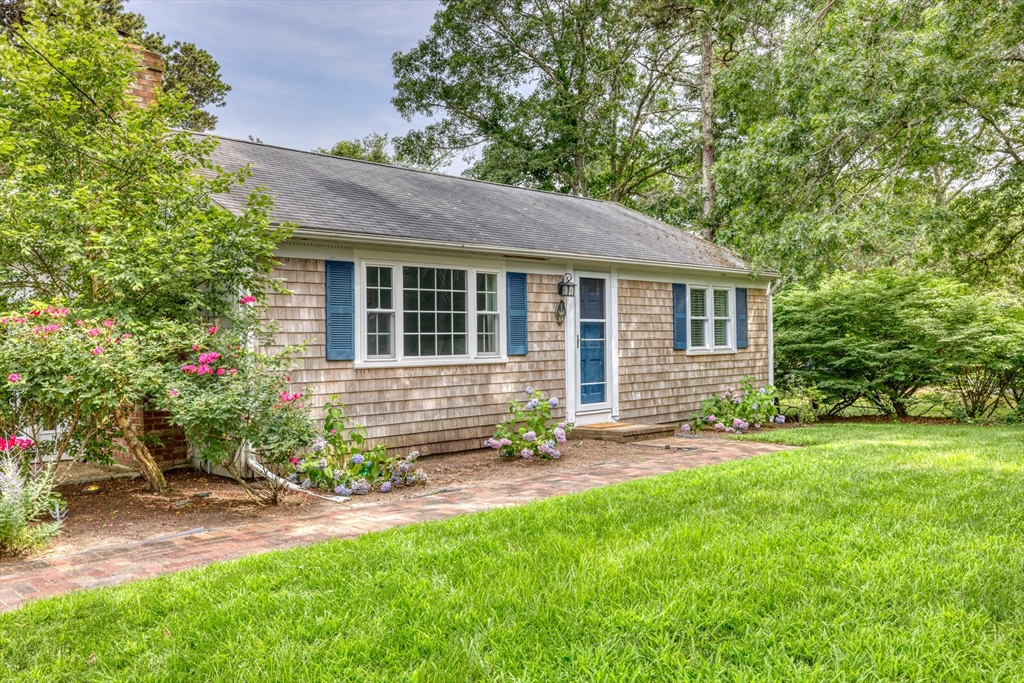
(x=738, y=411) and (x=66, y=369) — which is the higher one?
(x=66, y=369)

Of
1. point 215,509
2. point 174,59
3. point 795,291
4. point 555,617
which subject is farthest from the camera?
point 174,59

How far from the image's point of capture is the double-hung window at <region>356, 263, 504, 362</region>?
313 inches

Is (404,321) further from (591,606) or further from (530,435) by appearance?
(591,606)

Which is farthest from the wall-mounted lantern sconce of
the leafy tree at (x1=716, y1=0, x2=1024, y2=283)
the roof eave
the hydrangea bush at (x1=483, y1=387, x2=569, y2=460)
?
the leafy tree at (x1=716, y1=0, x2=1024, y2=283)

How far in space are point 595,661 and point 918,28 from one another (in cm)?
1210

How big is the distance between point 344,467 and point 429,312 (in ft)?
7.75

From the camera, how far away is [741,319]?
1253 cm

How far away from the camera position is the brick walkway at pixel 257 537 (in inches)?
152

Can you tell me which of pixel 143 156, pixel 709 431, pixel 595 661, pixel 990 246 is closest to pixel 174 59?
pixel 143 156

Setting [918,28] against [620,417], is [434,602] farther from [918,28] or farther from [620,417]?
[918,28]

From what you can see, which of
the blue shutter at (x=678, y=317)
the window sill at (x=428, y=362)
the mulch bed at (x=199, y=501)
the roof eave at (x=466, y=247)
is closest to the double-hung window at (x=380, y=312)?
the window sill at (x=428, y=362)

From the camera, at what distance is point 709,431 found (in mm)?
11047

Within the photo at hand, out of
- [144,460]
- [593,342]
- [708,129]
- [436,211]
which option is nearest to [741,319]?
[593,342]

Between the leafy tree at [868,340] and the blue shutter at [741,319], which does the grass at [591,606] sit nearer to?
the blue shutter at [741,319]
